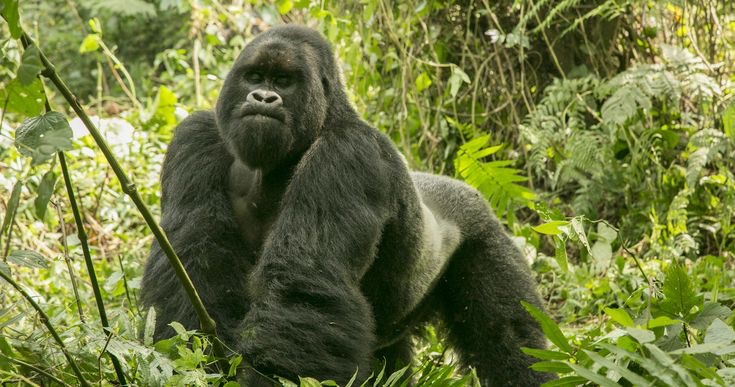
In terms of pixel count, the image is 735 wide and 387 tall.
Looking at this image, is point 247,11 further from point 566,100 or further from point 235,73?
point 235,73

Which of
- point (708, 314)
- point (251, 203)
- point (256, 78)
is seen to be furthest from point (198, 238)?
point (708, 314)

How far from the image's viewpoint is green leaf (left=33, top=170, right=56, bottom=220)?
2.34 m

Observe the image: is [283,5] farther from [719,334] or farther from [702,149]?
[719,334]

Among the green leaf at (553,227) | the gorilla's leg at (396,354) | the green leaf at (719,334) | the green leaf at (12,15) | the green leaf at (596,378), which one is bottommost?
the gorilla's leg at (396,354)

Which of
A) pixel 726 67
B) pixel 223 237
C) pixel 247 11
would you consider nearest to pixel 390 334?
pixel 223 237

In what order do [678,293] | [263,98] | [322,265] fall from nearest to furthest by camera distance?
[678,293], [322,265], [263,98]

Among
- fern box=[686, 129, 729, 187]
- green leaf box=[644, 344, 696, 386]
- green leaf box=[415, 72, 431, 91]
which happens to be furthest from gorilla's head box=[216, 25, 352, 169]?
green leaf box=[415, 72, 431, 91]

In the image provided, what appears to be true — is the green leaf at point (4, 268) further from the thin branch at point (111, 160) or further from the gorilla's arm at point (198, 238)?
the gorilla's arm at point (198, 238)

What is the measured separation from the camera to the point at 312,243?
10.4ft

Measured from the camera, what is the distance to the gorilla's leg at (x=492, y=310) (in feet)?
13.4

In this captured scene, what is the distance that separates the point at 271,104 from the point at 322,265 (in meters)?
0.63

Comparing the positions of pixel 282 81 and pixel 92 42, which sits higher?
pixel 282 81

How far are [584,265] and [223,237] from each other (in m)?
2.45

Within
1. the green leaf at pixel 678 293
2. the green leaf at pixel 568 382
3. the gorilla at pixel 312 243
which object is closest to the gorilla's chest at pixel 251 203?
the gorilla at pixel 312 243
